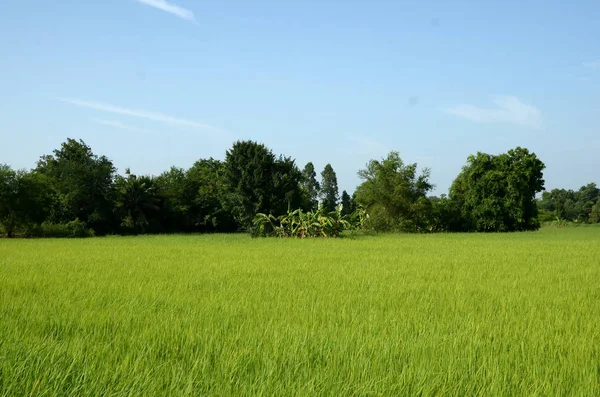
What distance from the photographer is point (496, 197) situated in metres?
30.6

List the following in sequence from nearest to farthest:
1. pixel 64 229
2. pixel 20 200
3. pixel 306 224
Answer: pixel 20 200
pixel 306 224
pixel 64 229

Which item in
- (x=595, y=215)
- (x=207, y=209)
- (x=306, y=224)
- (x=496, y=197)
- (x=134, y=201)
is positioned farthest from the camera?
(x=595, y=215)

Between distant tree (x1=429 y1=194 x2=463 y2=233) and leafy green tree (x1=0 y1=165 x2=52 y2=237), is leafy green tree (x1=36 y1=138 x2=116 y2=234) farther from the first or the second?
distant tree (x1=429 y1=194 x2=463 y2=233)

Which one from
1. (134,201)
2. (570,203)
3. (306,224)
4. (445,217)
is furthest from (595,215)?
(134,201)

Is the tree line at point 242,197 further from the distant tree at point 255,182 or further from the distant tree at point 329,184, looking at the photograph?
the distant tree at point 329,184

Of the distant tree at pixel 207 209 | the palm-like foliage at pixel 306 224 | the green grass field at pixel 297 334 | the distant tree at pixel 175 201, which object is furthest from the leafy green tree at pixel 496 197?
the green grass field at pixel 297 334

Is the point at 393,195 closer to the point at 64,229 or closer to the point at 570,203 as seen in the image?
the point at 64,229

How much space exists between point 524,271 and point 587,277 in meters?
1.03

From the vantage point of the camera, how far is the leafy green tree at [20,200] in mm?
21430

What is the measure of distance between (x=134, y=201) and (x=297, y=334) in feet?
86.3

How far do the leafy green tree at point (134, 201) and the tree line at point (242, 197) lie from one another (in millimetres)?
57

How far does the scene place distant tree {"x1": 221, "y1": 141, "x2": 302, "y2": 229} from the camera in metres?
24.6

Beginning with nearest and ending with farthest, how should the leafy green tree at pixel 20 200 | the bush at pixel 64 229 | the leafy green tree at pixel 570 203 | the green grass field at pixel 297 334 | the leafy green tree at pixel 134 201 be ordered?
the green grass field at pixel 297 334 < the leafy green tree at pixel 20 200 < the bush at pixel 64 229 < the leafy green tree at pixel 134 201 < the leafy green tree at pixel 570 203

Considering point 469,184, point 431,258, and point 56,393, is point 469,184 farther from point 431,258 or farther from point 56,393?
point 56,393
